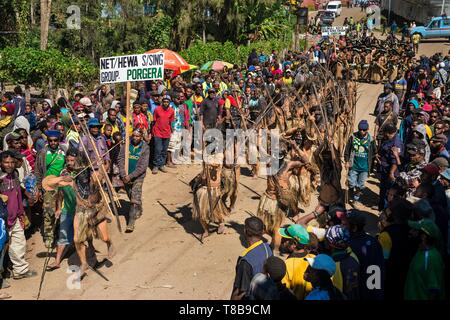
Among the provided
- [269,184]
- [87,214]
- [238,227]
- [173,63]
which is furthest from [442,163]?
A: [173,63]

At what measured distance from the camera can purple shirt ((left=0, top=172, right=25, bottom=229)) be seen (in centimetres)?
702

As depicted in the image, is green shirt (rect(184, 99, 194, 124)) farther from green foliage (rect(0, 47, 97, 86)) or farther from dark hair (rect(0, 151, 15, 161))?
dark hair (rect(0, 151, 15, 161))

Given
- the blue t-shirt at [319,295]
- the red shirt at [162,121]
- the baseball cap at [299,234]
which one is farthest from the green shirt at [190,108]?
the blue t-shirt at [319,295]

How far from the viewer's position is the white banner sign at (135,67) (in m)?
8.88

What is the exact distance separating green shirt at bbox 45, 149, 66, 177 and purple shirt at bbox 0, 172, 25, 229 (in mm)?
1145

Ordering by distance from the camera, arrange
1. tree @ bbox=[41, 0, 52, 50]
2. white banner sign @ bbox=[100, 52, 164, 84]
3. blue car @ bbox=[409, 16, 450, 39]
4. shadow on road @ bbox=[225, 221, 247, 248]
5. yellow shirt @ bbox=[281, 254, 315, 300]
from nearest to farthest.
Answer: yellow shirt @ bbox=[281, 254, 315, 300] → shadow on road @ bbox=[225, 221, 247, 248] → white banner sign @ bbox=[100, 52, 164, 84] → tree @ bbox=[41, 0, 52, 50] → blue car @ bbox=[409, 16, 450, 39]

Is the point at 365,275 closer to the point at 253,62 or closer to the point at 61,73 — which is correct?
the point at 61,73

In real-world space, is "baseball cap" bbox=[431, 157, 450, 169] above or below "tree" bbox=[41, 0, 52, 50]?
below

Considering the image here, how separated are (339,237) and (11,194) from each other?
180 inches

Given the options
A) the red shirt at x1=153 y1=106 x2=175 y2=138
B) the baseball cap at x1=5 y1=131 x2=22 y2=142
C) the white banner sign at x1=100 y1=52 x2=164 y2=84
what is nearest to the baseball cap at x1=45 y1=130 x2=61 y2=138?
the baseball cap at x1=5 y1=131 x2=22 y2=142

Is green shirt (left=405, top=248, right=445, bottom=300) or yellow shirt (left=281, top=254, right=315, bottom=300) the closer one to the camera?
green shirt (left=405, top=248, right=445, bottom=300)

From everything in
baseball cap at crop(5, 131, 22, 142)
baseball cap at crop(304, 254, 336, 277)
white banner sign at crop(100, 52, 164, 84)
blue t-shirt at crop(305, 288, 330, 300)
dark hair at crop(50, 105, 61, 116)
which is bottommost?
blue t-shirt at crop(305, 288, 330, 300)

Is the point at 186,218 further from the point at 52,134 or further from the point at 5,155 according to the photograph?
the point at 5,155

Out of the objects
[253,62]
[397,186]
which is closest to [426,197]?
[397,186]
